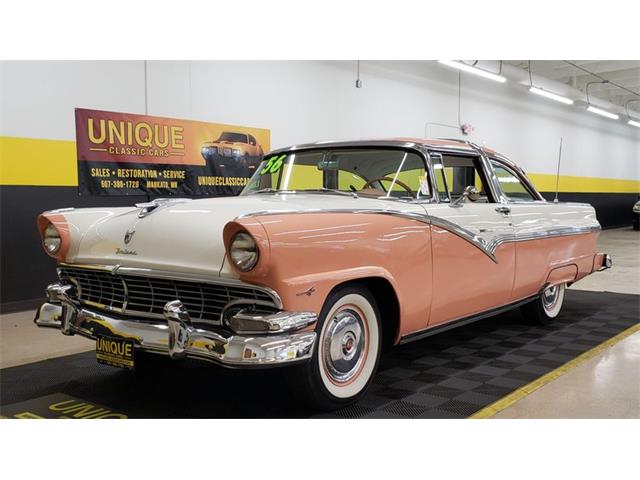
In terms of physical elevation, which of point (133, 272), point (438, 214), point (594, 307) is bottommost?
point (594, 307)

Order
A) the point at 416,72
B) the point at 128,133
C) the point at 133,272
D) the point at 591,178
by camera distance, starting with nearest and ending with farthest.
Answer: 1. the point at 133,272
2. the point at 128,133
3. the point at 416,72
4. the point at 591,178

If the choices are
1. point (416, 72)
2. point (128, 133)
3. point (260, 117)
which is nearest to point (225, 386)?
point (128, 133)

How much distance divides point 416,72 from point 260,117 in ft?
14.1

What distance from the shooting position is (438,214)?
3.67 meters

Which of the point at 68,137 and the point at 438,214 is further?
the point at 68,137

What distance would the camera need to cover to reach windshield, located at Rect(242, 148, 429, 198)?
381 centimetres

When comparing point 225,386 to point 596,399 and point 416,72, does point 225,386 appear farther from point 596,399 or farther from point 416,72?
point 416,72

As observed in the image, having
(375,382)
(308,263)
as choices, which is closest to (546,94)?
(375,382)

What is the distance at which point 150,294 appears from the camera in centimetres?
295

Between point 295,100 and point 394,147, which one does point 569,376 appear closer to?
point 394,147

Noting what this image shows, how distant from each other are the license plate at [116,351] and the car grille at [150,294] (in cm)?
16

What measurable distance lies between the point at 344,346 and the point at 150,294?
1.01 metres

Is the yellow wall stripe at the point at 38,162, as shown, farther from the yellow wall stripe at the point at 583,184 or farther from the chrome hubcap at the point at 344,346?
the yellow wall stripe at the point at 583,184

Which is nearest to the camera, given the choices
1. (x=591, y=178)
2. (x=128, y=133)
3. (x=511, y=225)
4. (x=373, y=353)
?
(x=373, y=353)
